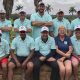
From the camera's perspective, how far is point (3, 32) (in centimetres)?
910

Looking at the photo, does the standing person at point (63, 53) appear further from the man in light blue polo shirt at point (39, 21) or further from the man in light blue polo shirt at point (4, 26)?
the man in light blue polo shirt at point (4, 26)

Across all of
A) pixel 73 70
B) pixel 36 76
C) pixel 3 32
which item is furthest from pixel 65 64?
pixel 3 32

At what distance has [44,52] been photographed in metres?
8.25

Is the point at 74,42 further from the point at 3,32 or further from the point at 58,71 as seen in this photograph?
the point at 3,32

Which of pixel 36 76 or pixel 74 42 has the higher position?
pixel 74 42

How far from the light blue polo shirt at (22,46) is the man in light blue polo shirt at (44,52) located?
0.63 ft

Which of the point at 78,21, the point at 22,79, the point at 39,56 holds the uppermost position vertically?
the point at 78,21

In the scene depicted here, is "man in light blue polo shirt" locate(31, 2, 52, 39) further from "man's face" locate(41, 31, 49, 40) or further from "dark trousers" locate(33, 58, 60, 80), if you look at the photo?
"dark trousers" locate(33, 58, 60, 80)

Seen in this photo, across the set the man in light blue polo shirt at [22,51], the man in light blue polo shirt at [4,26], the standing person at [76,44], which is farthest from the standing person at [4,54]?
the standing person at [76,44]

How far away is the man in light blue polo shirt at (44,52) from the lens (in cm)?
801

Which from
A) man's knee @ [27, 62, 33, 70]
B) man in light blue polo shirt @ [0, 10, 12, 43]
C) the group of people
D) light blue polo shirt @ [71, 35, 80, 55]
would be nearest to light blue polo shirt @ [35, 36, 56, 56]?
the group of people

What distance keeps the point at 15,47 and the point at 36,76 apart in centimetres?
93

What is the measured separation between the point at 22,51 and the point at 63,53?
1040 millimetres

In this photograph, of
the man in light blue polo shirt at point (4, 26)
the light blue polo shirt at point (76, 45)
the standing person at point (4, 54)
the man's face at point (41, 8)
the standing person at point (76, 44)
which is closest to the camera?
the standing person at point (4, 54)
